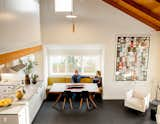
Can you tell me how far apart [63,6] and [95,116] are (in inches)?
166

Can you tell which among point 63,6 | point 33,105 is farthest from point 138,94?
point 63,6

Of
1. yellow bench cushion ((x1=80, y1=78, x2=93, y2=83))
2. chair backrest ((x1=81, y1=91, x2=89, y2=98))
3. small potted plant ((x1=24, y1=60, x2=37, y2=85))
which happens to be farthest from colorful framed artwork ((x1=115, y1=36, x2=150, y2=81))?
small potted plant ((x1=24, y1=60, x2=37, y2=85))

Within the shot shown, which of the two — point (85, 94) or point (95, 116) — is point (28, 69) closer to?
point (85, 94)

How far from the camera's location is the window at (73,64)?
747 centimetres

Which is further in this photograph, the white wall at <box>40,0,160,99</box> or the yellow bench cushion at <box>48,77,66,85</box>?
the yellow bench cushion at <box>48,77,66,85</box>

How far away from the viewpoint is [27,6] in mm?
4027

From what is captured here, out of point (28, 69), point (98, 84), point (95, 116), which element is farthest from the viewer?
point (98, 84)

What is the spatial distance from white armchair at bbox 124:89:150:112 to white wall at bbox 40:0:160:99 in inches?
54.1

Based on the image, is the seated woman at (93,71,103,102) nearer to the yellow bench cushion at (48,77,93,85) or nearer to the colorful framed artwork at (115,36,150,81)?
the yellow bench cushion at (48,77,93,85)

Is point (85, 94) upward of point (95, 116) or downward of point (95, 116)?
upward

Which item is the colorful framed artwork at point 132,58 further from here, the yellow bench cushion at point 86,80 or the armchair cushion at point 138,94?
the yellow bench cushion at point 86,80

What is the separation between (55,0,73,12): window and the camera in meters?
6.10

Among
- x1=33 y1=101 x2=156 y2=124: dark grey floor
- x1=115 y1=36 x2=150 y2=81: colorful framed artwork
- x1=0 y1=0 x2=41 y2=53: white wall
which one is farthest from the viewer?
x1=115 y1=36 x2=150 y2=81: colorful framed artwork

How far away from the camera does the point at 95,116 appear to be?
544 cm
